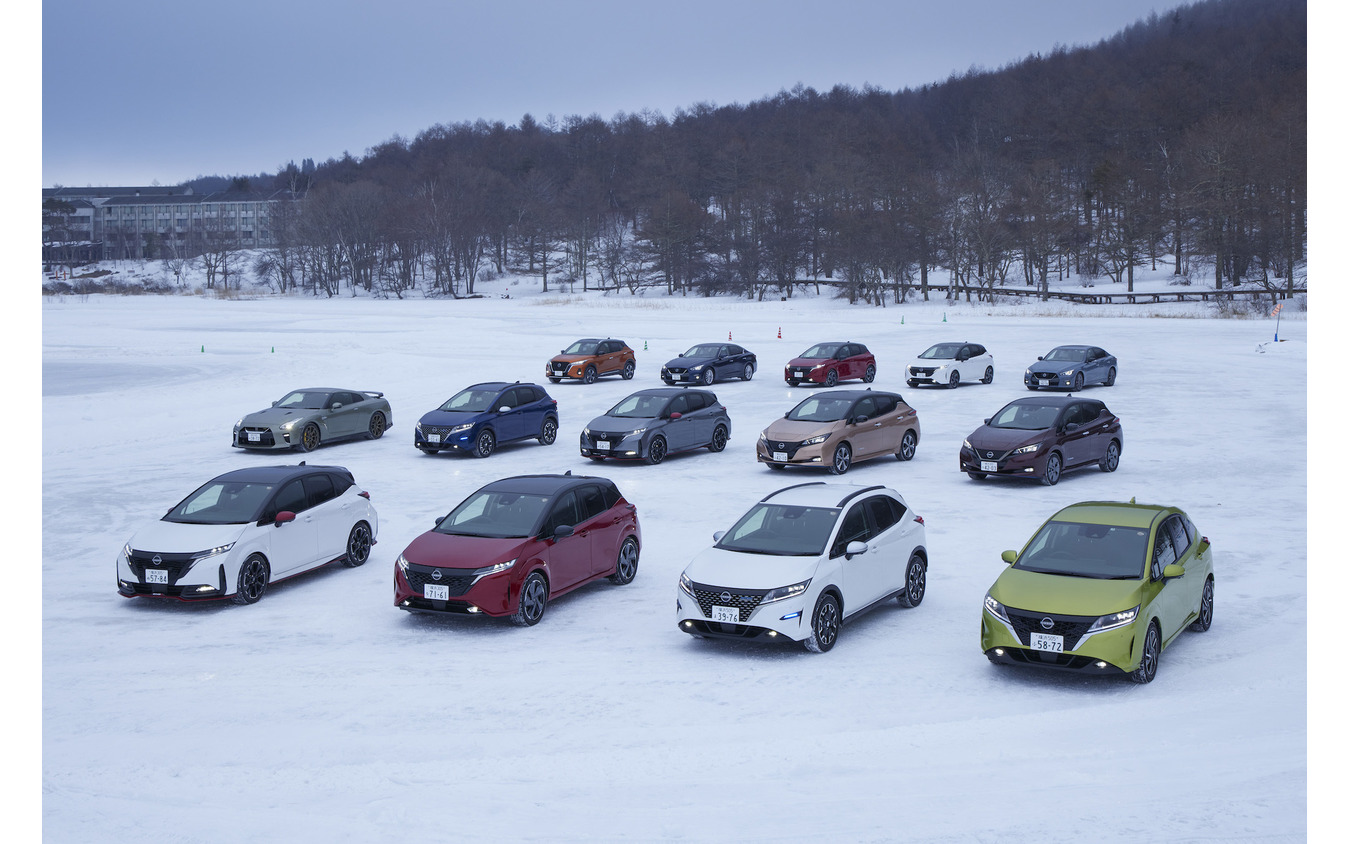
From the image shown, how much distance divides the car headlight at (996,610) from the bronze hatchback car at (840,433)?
11.0m

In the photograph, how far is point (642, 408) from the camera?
24469mm

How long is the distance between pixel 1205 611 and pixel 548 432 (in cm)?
1715

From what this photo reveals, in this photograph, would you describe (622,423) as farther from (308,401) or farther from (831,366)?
(831,366)

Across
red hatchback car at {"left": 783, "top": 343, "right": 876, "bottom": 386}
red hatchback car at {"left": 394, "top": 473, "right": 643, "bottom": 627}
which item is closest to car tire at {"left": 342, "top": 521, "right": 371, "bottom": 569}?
red hatchback car at {"left": 394, "top": 473, "right": 643, "bottom": 627}

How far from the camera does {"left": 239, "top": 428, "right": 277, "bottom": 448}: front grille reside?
25.4 metres

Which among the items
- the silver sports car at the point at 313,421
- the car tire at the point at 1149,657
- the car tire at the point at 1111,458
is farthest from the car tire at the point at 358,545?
the car tire at the point at 1111,458

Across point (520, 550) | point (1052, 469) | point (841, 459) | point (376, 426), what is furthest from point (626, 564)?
point (376, 426)

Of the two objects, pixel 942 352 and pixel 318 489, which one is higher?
pixel 942 352

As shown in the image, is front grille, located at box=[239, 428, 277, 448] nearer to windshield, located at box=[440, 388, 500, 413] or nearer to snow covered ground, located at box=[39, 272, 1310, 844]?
snow covered ground, located at box=[39, 272, 1310, 844]

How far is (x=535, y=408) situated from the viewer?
2645cm

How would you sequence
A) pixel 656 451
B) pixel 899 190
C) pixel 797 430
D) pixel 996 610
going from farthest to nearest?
1. pixel 899 190
2. pixel 656 451
3. pixel 797 430
4. pixel 996 610

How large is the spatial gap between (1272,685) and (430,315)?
71777 mm

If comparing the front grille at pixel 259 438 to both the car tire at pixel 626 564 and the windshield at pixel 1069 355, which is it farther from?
the windshield at pixel 1069 355
